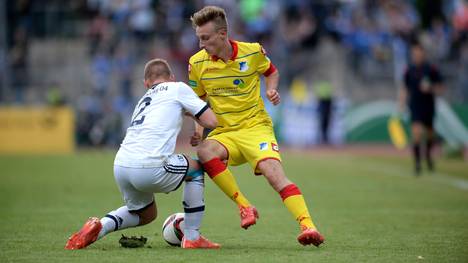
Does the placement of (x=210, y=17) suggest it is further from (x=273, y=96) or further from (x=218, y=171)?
(x=218, y=171)

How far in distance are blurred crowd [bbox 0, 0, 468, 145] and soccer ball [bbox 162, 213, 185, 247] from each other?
19.4 metres

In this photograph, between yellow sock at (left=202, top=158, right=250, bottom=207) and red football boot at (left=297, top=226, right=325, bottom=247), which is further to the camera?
yellow sock at (left=202, top=158, right=250, bottom=207)

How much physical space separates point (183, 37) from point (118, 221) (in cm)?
2054

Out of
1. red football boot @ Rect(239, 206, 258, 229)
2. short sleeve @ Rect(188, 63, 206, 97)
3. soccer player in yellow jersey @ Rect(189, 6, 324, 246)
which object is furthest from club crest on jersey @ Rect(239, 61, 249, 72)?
red football boot @ Rect(239, 206, 258, 229)

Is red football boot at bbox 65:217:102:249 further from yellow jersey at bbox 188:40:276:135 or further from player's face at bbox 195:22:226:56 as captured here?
player's face at bbox 195:22:226:56

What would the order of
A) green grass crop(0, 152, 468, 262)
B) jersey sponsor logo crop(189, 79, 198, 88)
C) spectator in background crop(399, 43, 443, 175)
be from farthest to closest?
spectator in background crop(399, 43, 443, 175) < jersey sponsor logo crop(189, 79, 198, 88) < green grass crop(0, 152, 468, 262)

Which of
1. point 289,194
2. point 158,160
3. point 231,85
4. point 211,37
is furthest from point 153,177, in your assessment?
point 211,37

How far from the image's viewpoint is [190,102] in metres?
8.01

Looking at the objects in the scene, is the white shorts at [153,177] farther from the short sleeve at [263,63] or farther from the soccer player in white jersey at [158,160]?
the short sleeve at [263,63]

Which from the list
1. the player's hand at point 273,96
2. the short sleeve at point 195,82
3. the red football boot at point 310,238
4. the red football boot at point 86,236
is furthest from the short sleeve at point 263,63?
the red football boot at point 86,236

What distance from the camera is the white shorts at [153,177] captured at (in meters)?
7.80

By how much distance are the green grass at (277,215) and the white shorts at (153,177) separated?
53 cm

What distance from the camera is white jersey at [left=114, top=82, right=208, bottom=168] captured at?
7.85 metres

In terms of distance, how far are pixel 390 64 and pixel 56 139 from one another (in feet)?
33.3
